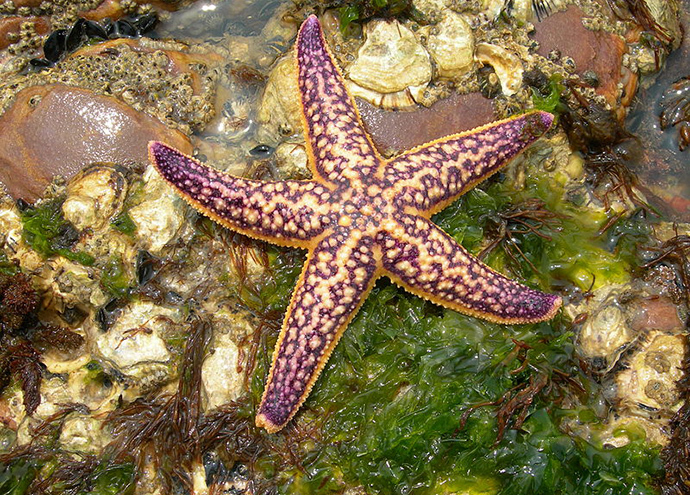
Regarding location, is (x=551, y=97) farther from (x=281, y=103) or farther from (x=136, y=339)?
(x=136, y=339)

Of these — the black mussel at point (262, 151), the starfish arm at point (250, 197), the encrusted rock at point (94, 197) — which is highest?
the starfish arm at point (250, 197)

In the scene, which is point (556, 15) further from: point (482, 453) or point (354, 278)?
point (482, 453)

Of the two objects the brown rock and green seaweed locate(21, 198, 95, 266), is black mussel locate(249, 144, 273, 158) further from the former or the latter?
green seaweed locate(21, 198, 95, 266)

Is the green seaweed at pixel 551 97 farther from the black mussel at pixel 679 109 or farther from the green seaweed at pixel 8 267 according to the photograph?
the green seaweed at pixel 8 267

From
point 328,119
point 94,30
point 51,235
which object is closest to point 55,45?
point 94,30

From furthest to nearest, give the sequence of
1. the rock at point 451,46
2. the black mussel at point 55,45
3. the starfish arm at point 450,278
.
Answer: the black mussel at point 55,45, the rock at point 451,46, the starfish arm at point 450,278

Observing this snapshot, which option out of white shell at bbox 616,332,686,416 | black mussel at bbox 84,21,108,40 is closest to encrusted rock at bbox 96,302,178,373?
Result: black mussel at bbox 84,21,108,40

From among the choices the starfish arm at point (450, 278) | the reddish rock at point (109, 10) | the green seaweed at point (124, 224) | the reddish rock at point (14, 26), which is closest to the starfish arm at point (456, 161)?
the starfish arm at point (450, 278)
